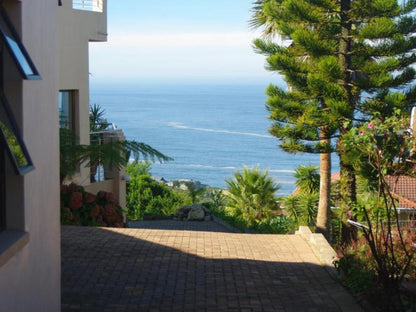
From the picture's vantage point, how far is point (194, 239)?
10656 millimetres

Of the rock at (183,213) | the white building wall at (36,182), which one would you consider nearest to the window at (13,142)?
the white building wall at (36,182)

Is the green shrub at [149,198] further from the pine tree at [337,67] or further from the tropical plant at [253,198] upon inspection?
the pine tree at [337,67]

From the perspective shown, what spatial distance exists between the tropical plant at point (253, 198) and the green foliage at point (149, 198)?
272 inches

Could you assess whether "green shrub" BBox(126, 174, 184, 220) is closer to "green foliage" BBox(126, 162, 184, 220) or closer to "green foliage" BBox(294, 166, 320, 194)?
"green foliage" BBox(126, 162, 184, 220)

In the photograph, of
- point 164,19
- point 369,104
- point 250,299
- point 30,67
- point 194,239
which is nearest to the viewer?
point 30,67

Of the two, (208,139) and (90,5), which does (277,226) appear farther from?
(208,139)

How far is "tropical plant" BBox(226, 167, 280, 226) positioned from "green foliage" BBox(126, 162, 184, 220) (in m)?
6.90

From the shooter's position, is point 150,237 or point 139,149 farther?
point 139,149

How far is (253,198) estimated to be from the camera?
24.7 meters

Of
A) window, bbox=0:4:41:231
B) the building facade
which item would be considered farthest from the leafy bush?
window, bbox=0:4:41:231

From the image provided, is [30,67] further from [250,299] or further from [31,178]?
[250,299]

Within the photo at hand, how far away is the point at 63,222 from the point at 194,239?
9.58ft

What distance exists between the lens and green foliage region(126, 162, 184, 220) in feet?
105

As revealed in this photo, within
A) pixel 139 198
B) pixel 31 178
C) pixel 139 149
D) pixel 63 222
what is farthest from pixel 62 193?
pixel 139 198
